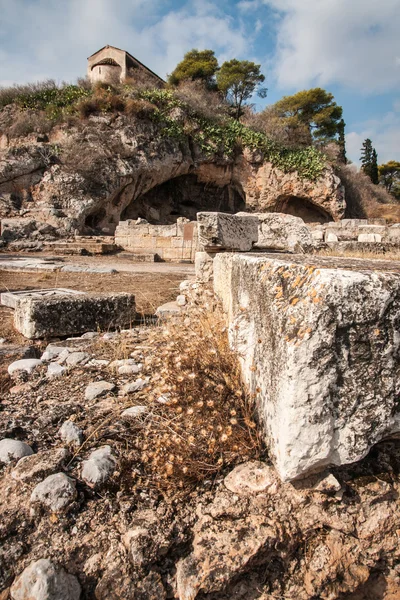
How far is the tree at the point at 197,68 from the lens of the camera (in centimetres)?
2606

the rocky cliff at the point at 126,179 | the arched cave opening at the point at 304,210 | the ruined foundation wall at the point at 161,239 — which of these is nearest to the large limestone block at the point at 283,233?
the ruined foundation wall at the point at 161,239

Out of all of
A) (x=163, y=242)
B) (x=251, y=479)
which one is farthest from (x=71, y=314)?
(x=163, y=242)

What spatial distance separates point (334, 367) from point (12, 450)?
1376 millimetres

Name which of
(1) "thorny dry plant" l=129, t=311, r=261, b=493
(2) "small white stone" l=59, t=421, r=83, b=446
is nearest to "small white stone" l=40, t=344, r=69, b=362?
(1) "thorny dry plant" l=129, t=311, r=261, b=493

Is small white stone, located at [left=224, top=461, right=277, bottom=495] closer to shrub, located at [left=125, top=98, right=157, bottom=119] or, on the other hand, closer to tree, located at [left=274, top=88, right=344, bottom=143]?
shrub, located at [left=125, top=98, right=157, bottom=119]

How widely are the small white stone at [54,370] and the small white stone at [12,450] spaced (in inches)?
31.4

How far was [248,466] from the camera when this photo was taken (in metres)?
1.51

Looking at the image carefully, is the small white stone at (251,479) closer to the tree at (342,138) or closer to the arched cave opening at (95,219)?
the arched cave opening at (95,219)

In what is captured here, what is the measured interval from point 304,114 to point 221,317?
29042mm

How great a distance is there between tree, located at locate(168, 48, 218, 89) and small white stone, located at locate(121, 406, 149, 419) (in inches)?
1107

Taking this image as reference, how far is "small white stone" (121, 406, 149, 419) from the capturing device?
1.88 meters

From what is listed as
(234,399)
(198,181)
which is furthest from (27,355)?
(198,181)

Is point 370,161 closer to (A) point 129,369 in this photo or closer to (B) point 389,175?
(B) point 389,175

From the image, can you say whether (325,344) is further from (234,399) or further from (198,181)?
(198,181)
